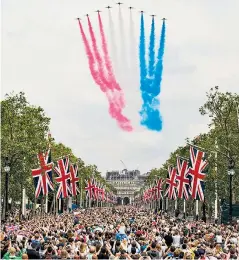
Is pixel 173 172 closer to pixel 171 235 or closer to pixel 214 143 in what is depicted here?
pixel 214 143

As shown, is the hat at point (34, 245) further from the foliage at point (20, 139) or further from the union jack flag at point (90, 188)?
the union jack flag at point (90, 188)

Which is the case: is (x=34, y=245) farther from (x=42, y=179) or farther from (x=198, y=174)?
(x=198, y=174)

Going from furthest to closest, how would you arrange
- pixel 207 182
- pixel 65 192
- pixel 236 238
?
pixel 207 182 < pixel 65 192 < pixel 236 238

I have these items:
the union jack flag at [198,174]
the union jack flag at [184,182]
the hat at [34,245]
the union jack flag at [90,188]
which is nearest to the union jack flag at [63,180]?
the union jack flag at [184,182]

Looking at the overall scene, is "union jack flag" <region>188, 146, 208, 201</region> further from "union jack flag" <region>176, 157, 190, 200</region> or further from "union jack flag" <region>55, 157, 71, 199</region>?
"union jack flag" <region>55, 157, 71, 199</region>

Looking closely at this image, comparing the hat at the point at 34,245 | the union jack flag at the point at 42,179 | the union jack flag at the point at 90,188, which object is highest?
the union jack flag at the point at 90,188

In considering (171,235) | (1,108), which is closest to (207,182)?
(1,108)

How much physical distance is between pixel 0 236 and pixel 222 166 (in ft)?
148

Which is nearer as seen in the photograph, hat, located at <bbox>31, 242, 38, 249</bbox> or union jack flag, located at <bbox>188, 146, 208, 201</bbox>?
hat, located at <bbox>31, 242, 38, 249</bbox>

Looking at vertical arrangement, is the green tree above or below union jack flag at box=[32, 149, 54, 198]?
above

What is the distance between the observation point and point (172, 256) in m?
22.9

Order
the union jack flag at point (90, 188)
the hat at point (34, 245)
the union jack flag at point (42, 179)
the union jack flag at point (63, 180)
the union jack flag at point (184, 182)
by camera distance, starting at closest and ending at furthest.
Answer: the hat at point (34, 245) → the union jack flag at point (42, 179) → the union jack flag at point (184, 182) → the union jack flag at point (63, 180) → the union jack flag at point (90, 188)

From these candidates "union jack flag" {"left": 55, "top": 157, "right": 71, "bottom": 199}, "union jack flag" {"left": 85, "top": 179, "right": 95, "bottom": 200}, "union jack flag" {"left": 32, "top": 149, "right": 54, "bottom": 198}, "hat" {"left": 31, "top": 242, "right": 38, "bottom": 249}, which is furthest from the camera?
"union jack flag" {"left": 85, "top": 179, "right": 95, "bottom": 200}

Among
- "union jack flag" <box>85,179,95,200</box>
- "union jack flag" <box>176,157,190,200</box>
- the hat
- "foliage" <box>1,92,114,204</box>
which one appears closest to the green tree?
"foliage" <box>1,92,114,204</box>
